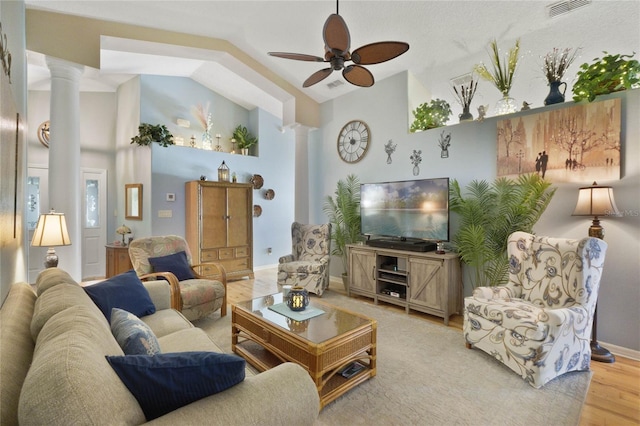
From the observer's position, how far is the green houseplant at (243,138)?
20.4 feet

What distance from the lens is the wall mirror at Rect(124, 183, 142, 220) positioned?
5141 millimetres

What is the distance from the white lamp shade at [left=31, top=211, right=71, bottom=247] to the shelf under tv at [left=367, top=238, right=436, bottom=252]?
3.39 metres

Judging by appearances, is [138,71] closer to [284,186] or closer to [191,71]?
[191,71]

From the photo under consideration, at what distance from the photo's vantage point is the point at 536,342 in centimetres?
212

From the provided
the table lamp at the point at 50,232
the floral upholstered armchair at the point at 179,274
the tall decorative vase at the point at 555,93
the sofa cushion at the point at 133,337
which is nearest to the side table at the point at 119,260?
the floral upholstered armchair at the point at 179,274

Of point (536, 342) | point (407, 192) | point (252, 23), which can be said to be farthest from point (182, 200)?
point (536, 342)

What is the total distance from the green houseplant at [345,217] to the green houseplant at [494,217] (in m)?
1.58

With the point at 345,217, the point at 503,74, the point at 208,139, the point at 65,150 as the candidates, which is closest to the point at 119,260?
the point at 65,150

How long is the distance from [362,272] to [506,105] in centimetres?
267

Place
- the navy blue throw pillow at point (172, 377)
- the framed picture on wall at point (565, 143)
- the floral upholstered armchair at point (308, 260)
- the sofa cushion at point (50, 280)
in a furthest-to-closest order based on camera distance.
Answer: the floral upholstered armchair at point (308, 260)
the framed picture on wall at point (565, 143)
the sofa cushion at point (50, 280)
the navy blue throw pillow at point (172, 377)

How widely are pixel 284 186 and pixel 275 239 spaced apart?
121 cm

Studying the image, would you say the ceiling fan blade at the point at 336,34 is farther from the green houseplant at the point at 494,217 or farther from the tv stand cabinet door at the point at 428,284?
the tv stand cabinet door at the point at 428,284

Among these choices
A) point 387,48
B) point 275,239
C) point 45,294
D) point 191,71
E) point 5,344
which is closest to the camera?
point 5,344

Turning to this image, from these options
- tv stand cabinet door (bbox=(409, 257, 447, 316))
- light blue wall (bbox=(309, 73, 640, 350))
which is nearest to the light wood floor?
light blue wall (bbox=(309, 73, 640, 350))
